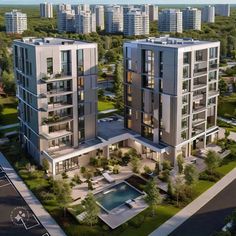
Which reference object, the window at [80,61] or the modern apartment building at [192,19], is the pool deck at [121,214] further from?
the modern apartment building at [192,19]

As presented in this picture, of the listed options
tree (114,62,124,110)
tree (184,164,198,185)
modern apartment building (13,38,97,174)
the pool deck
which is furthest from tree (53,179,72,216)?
tree (114,62,124,110)

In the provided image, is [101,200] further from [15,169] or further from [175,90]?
[175,90]

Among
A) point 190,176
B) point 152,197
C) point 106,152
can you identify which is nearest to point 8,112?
point 106,152

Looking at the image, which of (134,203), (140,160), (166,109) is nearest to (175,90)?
(166,109)

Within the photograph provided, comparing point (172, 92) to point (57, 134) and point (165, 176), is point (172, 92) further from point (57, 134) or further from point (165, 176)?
point (57, 134)

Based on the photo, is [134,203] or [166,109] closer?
[134,203]
